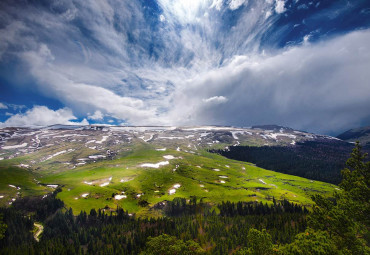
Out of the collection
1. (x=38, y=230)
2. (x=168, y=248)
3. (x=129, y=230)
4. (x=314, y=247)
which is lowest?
(x=38, y=230)

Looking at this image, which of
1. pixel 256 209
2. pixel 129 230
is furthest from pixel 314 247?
pixel 256 209

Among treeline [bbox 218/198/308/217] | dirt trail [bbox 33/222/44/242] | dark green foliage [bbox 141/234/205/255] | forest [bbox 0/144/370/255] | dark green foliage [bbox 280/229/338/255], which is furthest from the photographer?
treeline [bbox 218/198/308/217]

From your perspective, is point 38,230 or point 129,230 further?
point 38,230

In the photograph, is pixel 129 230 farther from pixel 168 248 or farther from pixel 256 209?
pixel 256 209

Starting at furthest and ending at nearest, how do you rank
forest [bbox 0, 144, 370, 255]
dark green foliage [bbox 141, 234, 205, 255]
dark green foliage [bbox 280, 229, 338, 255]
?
forest [bbox 0, 144, 370, 255] < dark green foliage [bbox 141, 234, 205, 255] < dark green foliage [bbox 280, 229, 338, 255]

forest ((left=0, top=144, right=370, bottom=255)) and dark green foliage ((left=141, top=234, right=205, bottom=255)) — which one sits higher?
dark green foliage ((left=141, top=234, right=205, bottom=255))

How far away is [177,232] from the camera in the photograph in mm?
112438

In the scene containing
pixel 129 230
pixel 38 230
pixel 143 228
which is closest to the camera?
pixel 129 230

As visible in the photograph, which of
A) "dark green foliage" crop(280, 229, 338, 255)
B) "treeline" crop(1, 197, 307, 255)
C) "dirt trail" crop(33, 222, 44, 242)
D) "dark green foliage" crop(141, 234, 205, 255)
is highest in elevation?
"dark green foliage" crop(280, 229, 338, 255)

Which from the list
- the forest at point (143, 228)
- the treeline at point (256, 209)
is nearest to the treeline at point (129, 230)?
the forest at point (143, 228)

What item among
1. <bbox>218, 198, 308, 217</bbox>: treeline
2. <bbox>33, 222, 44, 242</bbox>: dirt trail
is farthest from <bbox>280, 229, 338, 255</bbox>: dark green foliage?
<bbox>33, 222, 44, 242</bbox>: dirt trail

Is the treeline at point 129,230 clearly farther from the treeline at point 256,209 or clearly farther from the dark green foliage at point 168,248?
the dark green foliage at point 168,248

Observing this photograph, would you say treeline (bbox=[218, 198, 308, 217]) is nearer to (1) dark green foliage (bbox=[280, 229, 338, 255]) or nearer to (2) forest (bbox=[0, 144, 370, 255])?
(2) forest (bbox=[0, 144, 370, 255])

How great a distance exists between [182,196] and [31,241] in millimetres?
111378
